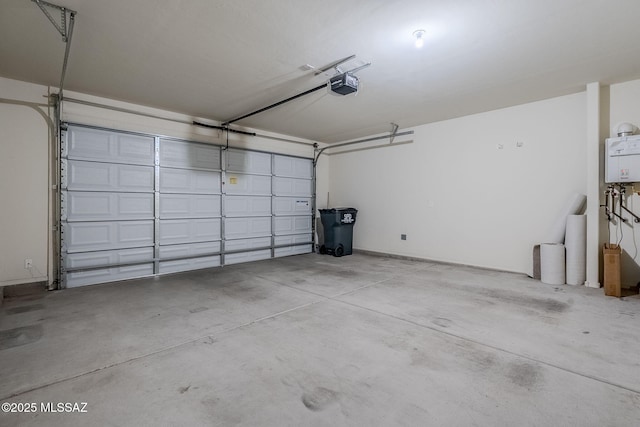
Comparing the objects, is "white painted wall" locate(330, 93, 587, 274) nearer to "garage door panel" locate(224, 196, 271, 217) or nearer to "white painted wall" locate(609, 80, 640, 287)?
"white painted wall" locate(609, 80, 640, 287)

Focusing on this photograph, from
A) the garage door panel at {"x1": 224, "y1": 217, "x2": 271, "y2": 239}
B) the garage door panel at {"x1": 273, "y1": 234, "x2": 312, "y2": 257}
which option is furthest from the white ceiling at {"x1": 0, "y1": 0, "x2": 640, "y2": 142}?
the garage door panel at {"x1": 273, "y1": 234, "x2": 312, "y2": 257}

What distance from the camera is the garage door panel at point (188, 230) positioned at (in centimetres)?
527

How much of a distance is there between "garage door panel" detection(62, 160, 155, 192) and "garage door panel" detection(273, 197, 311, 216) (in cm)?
266

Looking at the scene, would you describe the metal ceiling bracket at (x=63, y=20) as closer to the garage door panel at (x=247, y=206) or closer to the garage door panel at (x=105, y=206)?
the garage door panel at (x=105, y=206)

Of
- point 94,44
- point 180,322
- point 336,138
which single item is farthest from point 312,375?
point 336,138

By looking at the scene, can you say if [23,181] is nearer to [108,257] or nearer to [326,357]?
[108,257]

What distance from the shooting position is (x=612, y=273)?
3.71m

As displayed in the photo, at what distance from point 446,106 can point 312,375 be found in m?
4.71

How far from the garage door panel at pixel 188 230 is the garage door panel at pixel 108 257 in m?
0.34

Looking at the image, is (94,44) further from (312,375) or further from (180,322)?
(312,375)

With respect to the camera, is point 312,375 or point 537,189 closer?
point 312,375

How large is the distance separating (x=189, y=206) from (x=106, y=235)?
1376mm

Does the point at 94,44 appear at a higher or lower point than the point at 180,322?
higher

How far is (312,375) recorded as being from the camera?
2.03 metres
